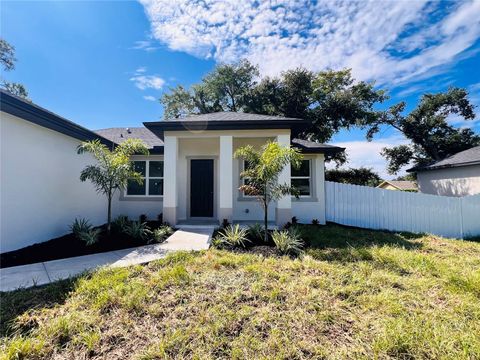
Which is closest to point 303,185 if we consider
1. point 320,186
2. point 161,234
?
point 320,186

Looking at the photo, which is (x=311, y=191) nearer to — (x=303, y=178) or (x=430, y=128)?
(x=303, y=178)

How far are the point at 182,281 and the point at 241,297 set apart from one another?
1.11 m

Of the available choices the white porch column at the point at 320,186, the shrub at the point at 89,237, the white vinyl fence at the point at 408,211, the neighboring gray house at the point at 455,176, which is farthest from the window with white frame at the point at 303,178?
the neighboring gray house at the point at 455,176

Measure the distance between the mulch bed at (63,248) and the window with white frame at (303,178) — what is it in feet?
22.3

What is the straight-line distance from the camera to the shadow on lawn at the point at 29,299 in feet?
9.52

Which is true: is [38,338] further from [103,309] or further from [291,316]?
[291,316]

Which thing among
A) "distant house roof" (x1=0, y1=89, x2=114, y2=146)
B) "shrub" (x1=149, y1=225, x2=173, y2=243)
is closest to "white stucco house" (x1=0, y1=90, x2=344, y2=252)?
"distant house roof" (x1=0, y1=89, x2=114, y2=146)

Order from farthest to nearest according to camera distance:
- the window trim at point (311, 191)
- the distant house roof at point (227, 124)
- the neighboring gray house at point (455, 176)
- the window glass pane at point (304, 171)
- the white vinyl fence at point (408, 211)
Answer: the neighboring gray house at point (455, 176), the window glass pane at point (304, 171), the window trim at point (311, 191), the white vinyl fence at point (408, 211), the distant house roof at point (227, 124)

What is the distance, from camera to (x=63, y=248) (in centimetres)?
588

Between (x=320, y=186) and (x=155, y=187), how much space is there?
7524 millimetres

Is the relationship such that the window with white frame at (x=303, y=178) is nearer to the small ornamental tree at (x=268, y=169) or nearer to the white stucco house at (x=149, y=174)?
the white stucco house at (x=149, y=174)

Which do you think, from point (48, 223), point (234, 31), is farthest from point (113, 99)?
point (48, 223)

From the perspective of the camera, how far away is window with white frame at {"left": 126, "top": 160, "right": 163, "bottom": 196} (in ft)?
33.6

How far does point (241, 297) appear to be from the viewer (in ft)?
11.3
